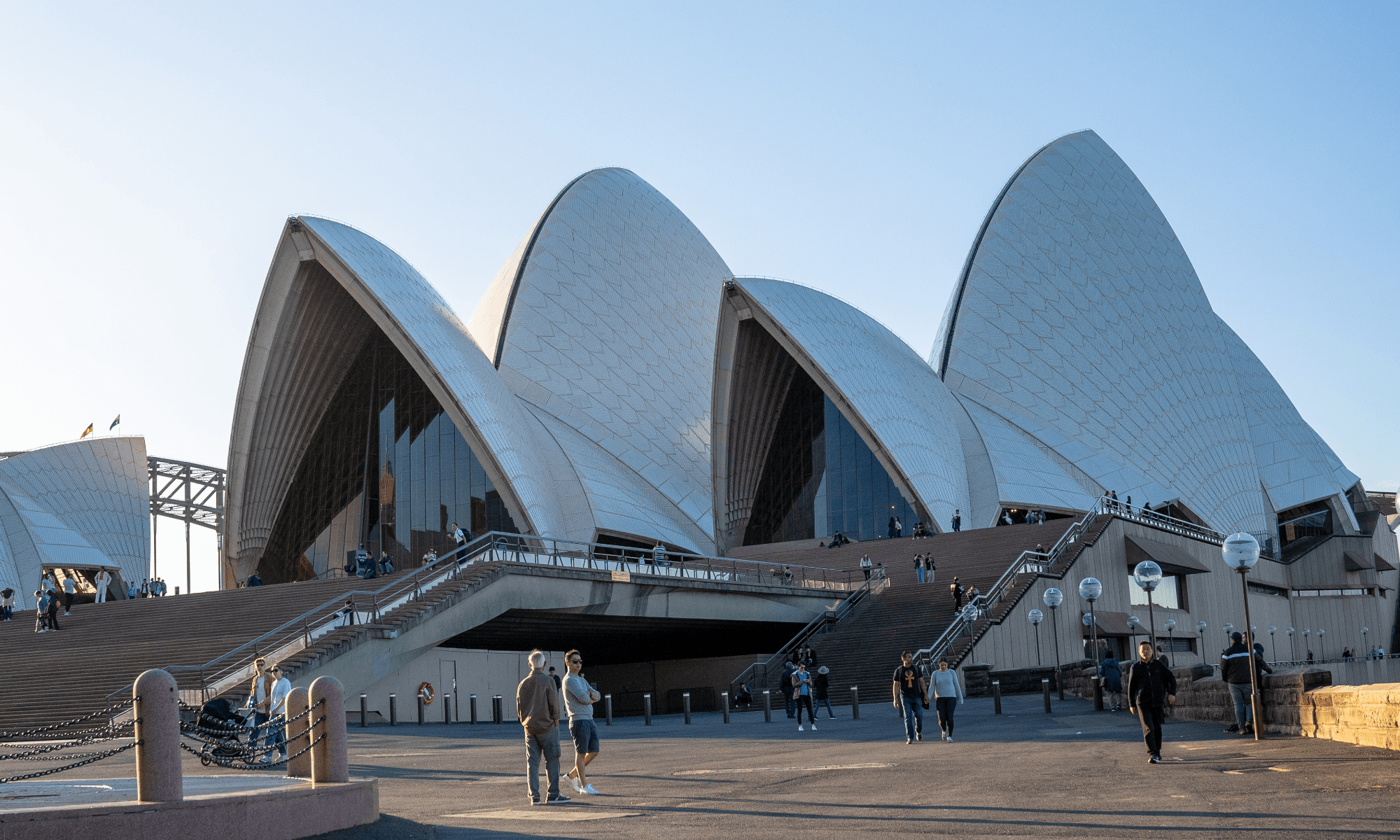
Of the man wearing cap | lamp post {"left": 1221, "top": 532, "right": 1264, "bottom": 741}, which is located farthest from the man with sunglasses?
the man wearing cap

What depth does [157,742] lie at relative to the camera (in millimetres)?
6652

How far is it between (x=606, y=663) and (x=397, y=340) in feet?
37.4

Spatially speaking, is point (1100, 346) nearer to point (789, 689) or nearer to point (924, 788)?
point (789, 689)

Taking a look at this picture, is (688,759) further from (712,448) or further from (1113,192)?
(1113,192)

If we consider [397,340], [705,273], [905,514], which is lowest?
[905,514]

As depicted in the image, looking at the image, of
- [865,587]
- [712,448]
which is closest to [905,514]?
[712,448]

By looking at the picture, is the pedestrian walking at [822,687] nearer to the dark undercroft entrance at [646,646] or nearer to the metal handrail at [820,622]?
the metal handrail at [820,622]

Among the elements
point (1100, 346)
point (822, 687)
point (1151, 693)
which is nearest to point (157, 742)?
point (1151, 693)

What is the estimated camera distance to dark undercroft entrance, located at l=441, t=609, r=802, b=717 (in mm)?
28500

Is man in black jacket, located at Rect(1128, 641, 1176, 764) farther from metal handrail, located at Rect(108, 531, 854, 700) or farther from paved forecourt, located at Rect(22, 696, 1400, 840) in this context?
metal handrail, located at Rect(108, 531, 854, 700)

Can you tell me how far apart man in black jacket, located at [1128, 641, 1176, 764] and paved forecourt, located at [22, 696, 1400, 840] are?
0.95 feet

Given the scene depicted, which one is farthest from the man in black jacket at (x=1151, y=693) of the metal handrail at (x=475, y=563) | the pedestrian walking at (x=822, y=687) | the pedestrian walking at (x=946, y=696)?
the metal handrail at (x=475, y=563)

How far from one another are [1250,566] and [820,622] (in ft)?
56.9

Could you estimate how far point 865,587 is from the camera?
3183 cm
